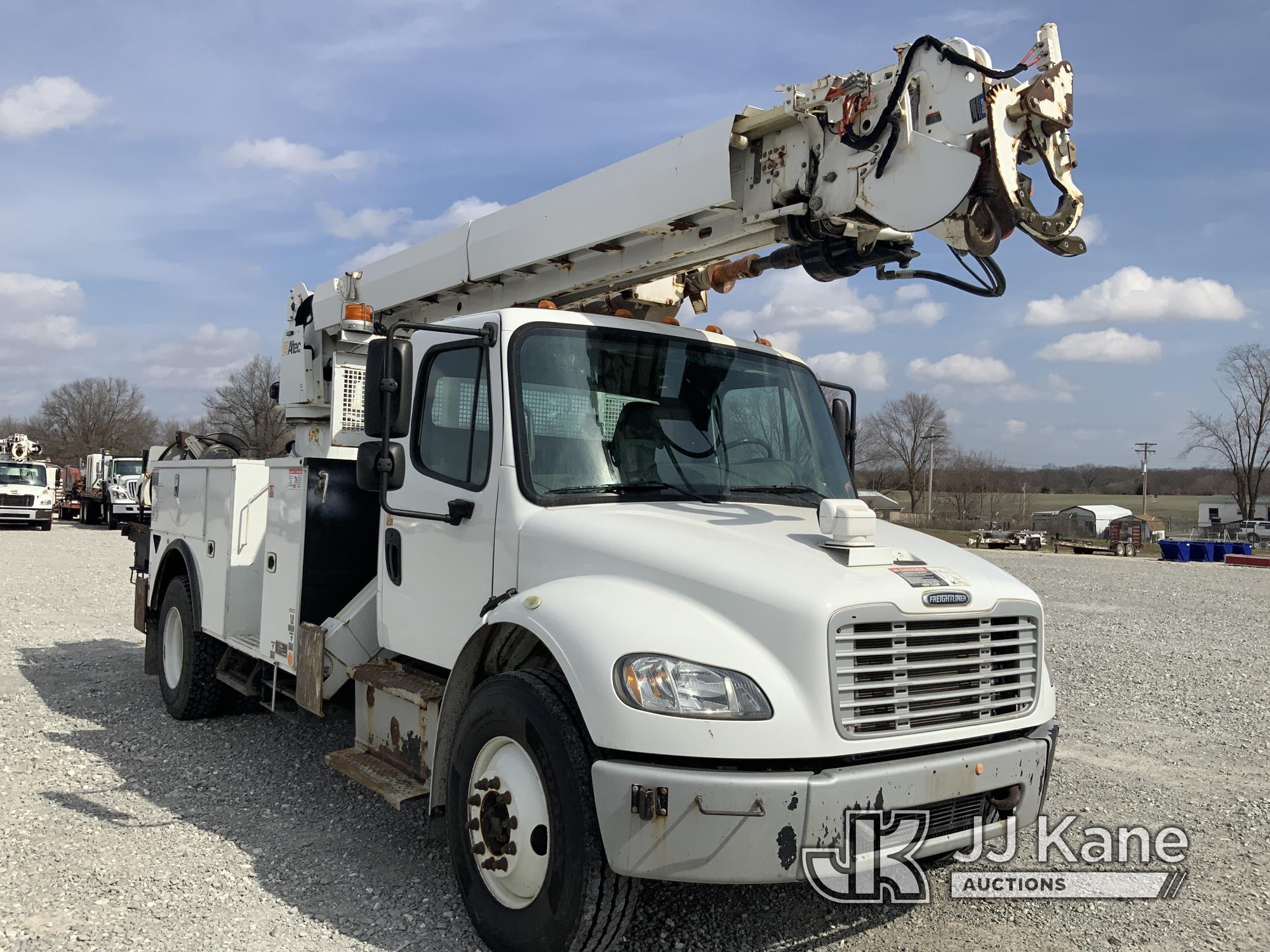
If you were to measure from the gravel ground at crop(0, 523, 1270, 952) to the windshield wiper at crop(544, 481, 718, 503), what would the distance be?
5.53 ft

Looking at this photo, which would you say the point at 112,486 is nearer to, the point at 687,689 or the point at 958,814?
the point at 687,689

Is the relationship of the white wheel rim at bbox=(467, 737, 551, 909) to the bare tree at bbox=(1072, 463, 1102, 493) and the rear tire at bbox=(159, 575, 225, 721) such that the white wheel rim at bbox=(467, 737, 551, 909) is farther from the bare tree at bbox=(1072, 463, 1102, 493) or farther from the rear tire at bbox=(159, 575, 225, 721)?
the bare tree at bbox=(1072, 463, 1102, 493)

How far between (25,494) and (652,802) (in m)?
35.8

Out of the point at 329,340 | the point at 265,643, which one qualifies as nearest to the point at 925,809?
the point at 265,643

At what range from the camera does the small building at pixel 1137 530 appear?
134 feet

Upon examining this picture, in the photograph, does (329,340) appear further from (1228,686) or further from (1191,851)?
(1228,686)

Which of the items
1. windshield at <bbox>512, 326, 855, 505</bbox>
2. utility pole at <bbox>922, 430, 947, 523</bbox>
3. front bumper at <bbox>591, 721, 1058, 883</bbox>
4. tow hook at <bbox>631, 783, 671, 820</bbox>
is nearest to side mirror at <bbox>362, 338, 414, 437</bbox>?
windshield at <bbox>512, 326, 855, 505</bbox>

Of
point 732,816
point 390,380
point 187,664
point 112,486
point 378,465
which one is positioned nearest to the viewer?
point 732,816

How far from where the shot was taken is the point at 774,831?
305cm

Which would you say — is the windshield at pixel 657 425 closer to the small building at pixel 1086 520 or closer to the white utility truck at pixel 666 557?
the white utility truck at pixel 666 557

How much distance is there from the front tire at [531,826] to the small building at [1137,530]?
40778 mm

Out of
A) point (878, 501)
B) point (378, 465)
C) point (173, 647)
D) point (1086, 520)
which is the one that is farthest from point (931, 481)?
point (378, 465)

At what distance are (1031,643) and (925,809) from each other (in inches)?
34.4

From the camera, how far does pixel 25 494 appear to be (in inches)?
1284
